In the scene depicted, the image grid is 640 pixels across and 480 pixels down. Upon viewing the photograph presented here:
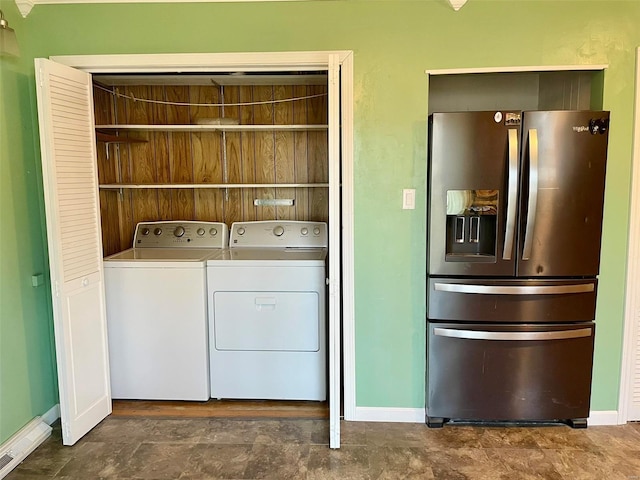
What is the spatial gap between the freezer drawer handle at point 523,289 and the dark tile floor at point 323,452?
0.78 m

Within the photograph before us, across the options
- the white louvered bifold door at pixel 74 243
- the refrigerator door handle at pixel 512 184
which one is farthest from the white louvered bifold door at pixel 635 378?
the white louvered bifold door at pixel 74 243

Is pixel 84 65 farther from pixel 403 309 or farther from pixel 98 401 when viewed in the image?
pixel 403 309

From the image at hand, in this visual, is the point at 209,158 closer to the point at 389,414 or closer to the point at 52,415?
the point at 52,415

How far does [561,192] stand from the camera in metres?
2.27

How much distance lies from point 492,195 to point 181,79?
2023 millimetres

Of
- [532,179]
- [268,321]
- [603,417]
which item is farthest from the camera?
[268,321]

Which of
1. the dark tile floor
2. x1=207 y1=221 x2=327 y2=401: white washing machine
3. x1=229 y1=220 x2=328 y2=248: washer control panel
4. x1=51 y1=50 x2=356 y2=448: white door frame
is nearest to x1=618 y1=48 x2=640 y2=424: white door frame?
the dark tile floor

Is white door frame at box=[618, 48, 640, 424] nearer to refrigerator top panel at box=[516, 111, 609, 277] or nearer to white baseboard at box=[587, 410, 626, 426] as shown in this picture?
white baseboard at box=[587, 410, 626, 426]

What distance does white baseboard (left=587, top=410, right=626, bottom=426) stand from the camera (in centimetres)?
254

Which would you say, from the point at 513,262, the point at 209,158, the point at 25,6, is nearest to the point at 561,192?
the point at 513,262

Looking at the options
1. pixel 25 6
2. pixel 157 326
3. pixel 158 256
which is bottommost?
pixel 157 326

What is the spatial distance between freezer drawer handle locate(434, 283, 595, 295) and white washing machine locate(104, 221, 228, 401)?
148cm

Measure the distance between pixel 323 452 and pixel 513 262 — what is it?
137cm

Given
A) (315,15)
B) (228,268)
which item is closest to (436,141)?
(315,15)
